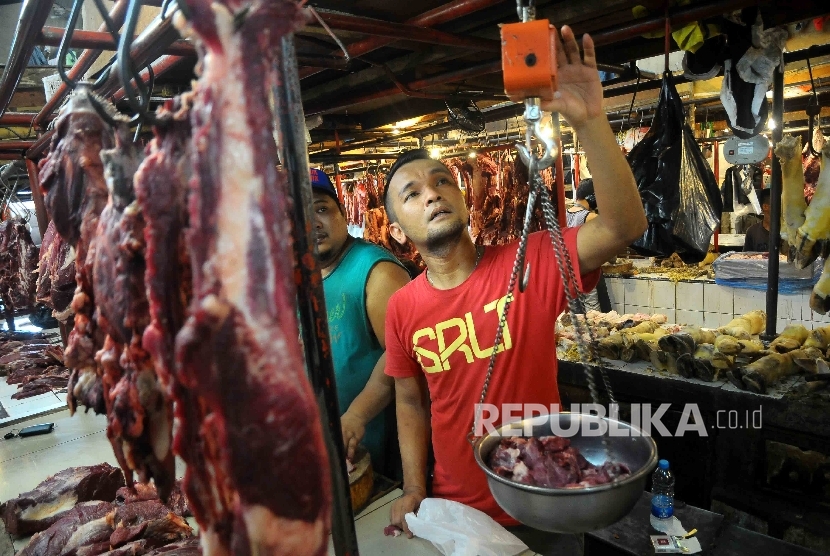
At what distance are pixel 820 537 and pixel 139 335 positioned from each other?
398 centimetres

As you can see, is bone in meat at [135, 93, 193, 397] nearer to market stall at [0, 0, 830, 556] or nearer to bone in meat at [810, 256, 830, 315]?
market stall at [0, 0, 830, 556]

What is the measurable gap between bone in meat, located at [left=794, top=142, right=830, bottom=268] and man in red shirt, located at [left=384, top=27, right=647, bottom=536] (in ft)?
7.01

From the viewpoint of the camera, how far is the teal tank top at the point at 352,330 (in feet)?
10.5

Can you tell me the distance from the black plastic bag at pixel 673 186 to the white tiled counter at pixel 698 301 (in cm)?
418

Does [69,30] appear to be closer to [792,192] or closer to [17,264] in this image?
[792,192]

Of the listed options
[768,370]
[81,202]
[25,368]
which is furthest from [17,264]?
[768,370]

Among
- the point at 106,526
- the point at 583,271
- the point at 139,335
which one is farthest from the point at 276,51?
the point at 106,526

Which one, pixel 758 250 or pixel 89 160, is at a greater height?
pixel 89 160

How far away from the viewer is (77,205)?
1.44 m

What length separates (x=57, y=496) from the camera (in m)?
2.57

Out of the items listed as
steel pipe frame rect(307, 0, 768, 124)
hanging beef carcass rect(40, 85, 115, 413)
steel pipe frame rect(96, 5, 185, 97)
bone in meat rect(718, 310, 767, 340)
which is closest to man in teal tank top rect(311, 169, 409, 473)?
steel pipe frame rect(307, 0, 768, 124)

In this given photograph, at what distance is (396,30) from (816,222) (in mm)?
2987

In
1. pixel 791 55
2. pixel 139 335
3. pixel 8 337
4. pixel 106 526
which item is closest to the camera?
pixel 139 335

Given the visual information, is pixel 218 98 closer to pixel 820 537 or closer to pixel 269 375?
pixel 269 375
